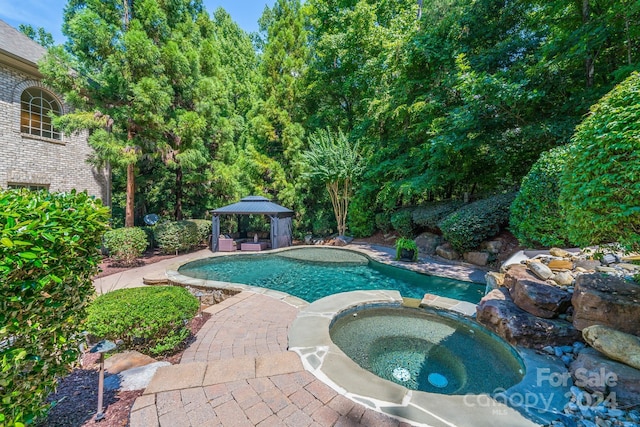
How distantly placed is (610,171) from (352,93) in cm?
1543

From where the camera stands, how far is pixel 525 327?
3193 millimetres

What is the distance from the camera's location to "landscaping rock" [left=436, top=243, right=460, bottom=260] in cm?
846

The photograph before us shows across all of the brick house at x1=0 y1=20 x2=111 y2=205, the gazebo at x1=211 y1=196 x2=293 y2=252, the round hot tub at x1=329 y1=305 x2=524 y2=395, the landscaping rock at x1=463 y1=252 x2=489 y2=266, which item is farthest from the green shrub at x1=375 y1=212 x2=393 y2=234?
the brick house at x1=0 y1=20 x2=111 y2=205

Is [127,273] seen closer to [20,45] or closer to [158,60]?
[158,60]

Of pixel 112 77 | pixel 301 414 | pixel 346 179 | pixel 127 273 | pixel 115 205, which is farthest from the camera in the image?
pixel 115 205

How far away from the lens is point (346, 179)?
1270 centimetres

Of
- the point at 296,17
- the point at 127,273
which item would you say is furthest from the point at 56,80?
the point at 296,17

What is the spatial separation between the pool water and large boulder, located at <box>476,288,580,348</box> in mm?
1899

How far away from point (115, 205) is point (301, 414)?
53.6 ft

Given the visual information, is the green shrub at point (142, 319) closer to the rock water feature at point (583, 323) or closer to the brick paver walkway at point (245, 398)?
the brick paver walkway at point (245, 398)

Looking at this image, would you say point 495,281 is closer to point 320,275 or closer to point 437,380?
point 437,380

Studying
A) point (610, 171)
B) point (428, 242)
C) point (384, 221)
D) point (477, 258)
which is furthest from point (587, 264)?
point (384, 221)

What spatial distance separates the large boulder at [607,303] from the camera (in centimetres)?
258

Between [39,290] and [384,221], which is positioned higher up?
[39,290]
